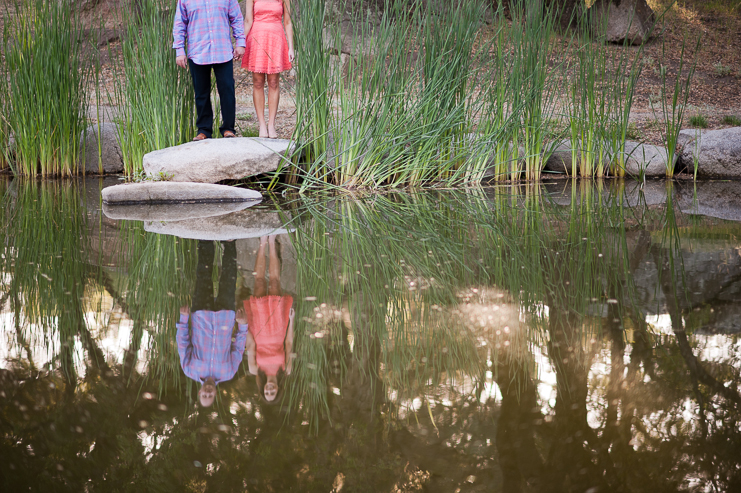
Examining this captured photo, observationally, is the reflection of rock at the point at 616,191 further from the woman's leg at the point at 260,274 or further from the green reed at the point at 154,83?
the green reed at the point at 154,83

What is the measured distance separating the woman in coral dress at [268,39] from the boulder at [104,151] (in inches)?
67.2

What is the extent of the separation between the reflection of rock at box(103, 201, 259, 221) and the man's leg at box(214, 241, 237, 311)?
80cm

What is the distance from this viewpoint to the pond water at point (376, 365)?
29.5 inches

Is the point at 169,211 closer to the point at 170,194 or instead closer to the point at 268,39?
the point at 170,194

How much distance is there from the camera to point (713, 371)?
993 mm

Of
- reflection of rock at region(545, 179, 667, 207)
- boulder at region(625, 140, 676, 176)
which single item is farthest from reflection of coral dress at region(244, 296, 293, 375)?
boulder at region(625, 140, 676, 176)

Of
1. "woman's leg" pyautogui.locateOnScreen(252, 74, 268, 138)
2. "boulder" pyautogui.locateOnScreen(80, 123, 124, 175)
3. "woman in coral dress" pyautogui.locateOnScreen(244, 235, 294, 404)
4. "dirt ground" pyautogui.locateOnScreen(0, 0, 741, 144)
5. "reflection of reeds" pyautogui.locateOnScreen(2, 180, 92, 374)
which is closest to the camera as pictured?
"woman in coral dress" pyautogui.locateOnScreen(244, 235, 294, 404)

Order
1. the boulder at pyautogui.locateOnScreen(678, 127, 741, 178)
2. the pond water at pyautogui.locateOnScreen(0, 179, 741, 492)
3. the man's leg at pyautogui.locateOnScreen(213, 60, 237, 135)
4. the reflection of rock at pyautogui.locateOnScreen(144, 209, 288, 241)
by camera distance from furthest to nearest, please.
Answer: the boulder at pyautogui.locateOnScreen(678, 127, 741, 178) → the man's leg at pyautogui.locateOnScreen(213, 60, 237, 135) → the reflection of rock at pyautogui.locateOnScreen(144, 209, 288, 241) → the pond water at pyautogui.locateOnScreen(0, 179, 741, 492)

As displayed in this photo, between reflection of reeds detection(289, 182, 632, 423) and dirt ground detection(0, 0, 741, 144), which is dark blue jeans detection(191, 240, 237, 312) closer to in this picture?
reflection of reeds detection(289, 182, 632, 423)

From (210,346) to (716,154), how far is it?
4547 millimetres

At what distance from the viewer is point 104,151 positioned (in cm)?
508

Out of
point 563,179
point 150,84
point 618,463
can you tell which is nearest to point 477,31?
point 563,179

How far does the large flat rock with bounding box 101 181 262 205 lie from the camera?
3.26 m

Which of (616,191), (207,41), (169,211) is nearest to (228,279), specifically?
(169,211)
